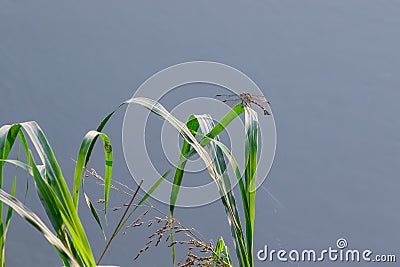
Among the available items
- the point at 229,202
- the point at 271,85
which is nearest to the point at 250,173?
the point at 229,202

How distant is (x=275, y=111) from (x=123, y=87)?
0.60m

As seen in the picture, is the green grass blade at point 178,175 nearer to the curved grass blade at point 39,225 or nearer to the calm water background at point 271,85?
the curved grass blade at point 39,225

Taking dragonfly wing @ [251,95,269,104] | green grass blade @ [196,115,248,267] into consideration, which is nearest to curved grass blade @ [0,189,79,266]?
green grass blade @ [196,115,248,267]

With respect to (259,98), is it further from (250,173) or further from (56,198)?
(56,198)

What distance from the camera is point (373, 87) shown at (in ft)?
8.33

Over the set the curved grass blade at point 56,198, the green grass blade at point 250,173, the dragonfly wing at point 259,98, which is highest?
the dragonfly wing at point 259,98

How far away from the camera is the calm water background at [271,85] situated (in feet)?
8.34

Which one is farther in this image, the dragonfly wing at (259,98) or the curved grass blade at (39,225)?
the dragonfly wing at (259,98)

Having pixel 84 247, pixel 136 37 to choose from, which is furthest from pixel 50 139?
pixel 84 247

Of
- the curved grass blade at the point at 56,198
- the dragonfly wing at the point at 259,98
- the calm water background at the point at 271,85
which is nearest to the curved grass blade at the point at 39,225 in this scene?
the curved grass blade at the point at 56,198

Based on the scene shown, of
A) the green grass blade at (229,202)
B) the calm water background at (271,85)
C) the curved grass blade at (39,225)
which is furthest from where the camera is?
the calm water background at (271,85)

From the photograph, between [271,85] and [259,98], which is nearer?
[259,98]

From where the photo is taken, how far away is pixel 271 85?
2617mm

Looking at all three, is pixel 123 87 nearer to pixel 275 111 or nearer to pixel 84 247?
pixel 275 111
